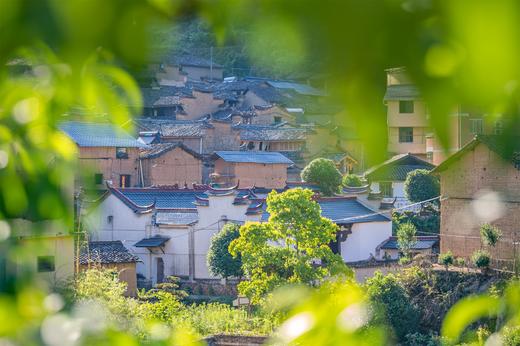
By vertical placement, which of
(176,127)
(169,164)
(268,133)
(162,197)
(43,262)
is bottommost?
(162,197)

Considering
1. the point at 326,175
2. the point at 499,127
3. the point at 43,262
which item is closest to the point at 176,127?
the point at 326,175

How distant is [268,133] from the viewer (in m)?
16.2

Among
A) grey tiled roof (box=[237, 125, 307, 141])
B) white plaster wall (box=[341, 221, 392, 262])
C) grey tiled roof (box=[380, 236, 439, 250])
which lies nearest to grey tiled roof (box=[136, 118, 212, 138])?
grey tiled roof (box=[237, 125, 307, 141])

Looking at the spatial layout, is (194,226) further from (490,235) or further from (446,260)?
(490,235)

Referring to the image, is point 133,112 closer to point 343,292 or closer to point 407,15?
point 343,292

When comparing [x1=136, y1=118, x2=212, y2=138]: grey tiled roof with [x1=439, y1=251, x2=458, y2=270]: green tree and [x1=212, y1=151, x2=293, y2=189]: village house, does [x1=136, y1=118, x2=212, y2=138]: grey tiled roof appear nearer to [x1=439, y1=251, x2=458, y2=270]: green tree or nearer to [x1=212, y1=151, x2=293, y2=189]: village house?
[x1=212, y1=151, x2=293, y2=189]: village house

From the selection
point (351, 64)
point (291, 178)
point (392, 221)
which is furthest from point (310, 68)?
point (291, 178)

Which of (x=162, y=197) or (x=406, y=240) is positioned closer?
(x=406, y=240)

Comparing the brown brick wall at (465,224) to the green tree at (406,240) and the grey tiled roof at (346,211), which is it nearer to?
the green tree at (406,240)

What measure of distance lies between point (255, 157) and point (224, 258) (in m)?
5.42

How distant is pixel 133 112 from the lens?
0.75 m

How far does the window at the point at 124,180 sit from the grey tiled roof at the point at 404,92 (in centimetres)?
1380

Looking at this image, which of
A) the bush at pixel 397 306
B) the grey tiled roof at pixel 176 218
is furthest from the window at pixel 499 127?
the grey tiled roof at pixel 176 218

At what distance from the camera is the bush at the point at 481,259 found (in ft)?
25.5
